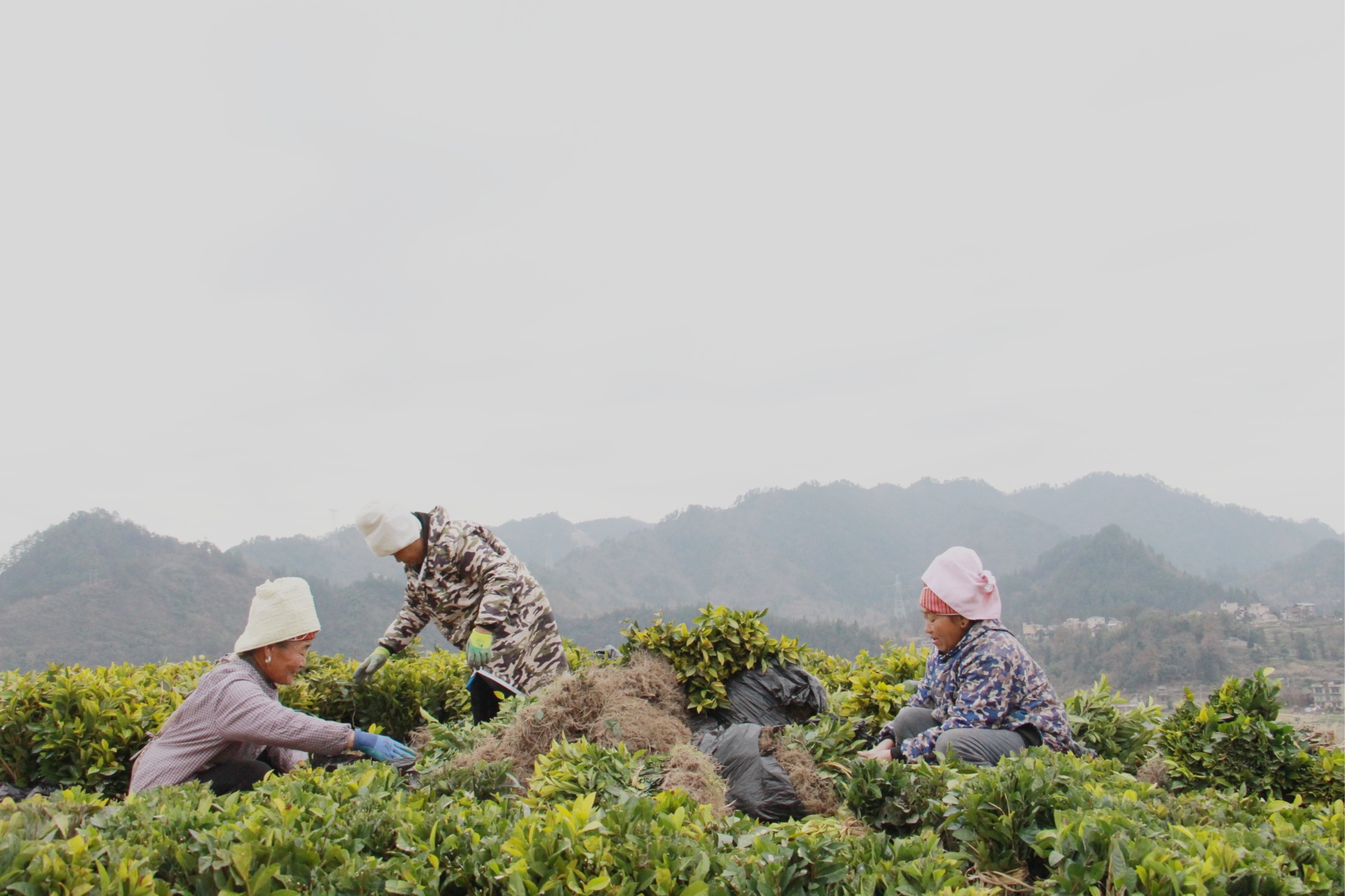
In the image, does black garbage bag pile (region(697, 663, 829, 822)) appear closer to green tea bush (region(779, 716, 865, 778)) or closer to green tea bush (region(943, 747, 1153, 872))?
green tea bush (region(779, 716, 865, 778))

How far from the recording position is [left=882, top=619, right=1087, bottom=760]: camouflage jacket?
11.6 feet

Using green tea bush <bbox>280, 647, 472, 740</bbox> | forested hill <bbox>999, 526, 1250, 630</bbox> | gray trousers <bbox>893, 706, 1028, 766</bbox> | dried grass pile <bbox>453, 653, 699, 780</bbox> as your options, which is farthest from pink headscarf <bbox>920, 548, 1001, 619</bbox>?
forested hill <bbox>999, 526, 1250, 630</bbox>

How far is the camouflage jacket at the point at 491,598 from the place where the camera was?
4664mm

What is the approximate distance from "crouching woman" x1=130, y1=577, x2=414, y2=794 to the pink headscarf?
2.54 metres

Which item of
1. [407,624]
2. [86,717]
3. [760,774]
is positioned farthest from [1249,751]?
[86,717]

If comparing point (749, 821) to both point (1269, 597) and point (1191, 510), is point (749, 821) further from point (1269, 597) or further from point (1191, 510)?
point (1191, 510)

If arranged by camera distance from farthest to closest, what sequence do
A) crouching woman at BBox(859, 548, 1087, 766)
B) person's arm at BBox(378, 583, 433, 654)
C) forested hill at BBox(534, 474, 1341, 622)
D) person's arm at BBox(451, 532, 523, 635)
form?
forested hill at BBox(534, 474, 1341, 622) → person's arm at BBox(378, 583, 433, 654) → person's arm at BBox(451, 532, 523, 635) → crouching woman at BBox(859, 548, 1087, 766)

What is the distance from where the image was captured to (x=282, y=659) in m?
3.53

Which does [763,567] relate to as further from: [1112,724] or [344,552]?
[1112,724]

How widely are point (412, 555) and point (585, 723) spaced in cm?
180

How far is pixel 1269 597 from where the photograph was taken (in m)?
61.7

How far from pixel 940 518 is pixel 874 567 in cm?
2569

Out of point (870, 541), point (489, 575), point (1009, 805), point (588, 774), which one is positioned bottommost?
point (870, 541)

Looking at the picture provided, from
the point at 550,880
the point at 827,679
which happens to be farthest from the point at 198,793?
the point at 827,679
